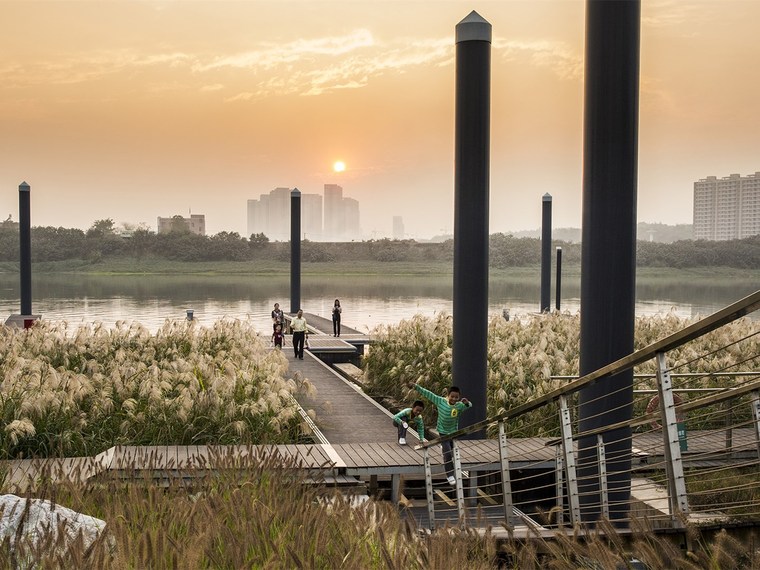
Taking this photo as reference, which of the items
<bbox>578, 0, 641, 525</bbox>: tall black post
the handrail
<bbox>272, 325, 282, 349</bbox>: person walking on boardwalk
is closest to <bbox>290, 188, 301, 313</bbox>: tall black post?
<bbox>272, 325, 282, 349</bbox>: person walking on boardwalk

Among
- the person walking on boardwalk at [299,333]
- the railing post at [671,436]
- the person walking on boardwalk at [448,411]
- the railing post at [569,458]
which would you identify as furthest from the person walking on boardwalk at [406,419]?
the person walking on boardwalk at [299,333]

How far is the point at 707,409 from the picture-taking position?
12.7m

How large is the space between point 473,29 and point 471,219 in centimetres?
229

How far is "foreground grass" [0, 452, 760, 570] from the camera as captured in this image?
11.2 ft

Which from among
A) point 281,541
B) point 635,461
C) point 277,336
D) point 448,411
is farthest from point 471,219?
point 277,336

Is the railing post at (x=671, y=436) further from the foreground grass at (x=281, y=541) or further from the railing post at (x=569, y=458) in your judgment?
the railing post at (x=569, y=458)

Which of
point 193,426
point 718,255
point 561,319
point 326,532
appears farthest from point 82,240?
point 326,532

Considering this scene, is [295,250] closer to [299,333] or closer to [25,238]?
[25,238]

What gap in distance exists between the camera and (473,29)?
34.9 feet

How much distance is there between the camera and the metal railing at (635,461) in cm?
452

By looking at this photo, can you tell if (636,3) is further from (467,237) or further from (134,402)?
(134,402)

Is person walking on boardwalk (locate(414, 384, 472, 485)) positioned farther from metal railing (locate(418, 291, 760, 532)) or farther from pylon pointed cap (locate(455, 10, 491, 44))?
pylon pointed cap (locate(455, 10, 491, 44))

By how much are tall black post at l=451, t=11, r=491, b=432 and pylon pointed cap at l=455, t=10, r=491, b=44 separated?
21mm

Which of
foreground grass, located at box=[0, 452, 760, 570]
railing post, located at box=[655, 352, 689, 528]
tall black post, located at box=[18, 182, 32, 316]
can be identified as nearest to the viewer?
foreground grass, located at box=[0, 452, 760, 570]
